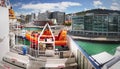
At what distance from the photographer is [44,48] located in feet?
12.0

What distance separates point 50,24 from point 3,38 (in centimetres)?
111

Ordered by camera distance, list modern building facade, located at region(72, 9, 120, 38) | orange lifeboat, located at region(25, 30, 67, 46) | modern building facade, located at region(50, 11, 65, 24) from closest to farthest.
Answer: modern building facade, located at region(72, 9, 120, 38), modern building facade, located at region(50, 11, 65, 24), orange lifeboat, located at region(25, 30, 67, 46)

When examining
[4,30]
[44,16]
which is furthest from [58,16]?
[4,30]

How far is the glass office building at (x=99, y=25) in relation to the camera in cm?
203

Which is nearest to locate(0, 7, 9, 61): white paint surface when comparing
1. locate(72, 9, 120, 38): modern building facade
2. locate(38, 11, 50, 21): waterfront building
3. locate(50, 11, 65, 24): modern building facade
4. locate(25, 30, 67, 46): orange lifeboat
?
locate(25, 30, 67, 46): orange lifeboat

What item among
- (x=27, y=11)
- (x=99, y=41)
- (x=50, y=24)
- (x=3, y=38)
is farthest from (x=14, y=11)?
(x=99, y=41)

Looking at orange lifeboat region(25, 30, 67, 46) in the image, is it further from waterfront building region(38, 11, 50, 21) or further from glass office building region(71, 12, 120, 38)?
glass office building region(71, 12, 120, 38)

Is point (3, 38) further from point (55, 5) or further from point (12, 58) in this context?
point (55, 5)

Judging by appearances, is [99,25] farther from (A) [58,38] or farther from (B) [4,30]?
(B) [4,30]

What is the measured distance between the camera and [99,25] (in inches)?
85.4

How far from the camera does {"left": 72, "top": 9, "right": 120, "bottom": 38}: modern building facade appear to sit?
80.0 inches

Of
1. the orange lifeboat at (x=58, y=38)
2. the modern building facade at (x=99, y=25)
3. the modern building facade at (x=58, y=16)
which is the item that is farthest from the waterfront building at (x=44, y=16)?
the modern building facade at (x=99, y=25)

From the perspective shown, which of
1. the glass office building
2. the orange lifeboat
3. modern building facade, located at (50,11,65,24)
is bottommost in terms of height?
the orange lifeboat

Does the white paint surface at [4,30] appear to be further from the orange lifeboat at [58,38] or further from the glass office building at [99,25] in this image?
the glass office building at [99,25]
